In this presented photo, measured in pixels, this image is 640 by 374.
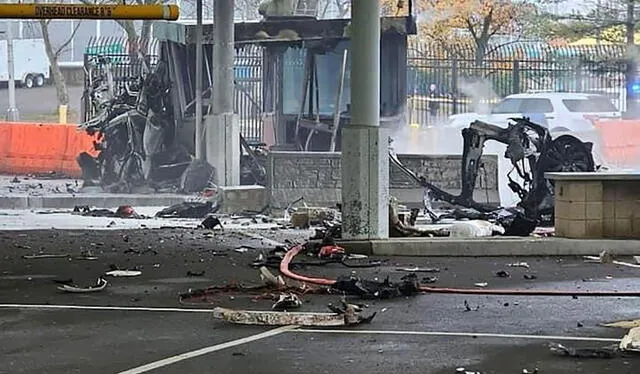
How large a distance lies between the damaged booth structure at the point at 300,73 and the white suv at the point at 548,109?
484 centimetres

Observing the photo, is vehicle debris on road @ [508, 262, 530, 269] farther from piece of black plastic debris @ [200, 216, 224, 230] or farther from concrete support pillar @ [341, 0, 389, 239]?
piece of black plastic debris @ [200, 216, 224, 230]

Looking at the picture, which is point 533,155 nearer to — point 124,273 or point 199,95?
point 199,95

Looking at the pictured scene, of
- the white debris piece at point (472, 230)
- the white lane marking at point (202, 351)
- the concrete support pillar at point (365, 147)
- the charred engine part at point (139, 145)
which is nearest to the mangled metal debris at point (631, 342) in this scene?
the white lane marking at point (202, 351)

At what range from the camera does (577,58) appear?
3231cm

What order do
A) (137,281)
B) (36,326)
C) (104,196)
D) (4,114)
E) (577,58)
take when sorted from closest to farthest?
(36,326) < (137,281) < (104,196) < (577,58) < (4,114)

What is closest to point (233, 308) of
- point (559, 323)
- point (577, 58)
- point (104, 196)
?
point (559, 323)

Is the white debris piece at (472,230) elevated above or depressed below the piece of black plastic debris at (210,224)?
above

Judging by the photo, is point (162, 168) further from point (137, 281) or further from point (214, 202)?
point (137, 281)

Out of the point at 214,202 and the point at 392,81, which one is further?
the point at 392,81

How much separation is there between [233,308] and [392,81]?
55.8 feet

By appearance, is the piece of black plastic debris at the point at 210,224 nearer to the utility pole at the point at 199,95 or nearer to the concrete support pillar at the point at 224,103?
the concrete support pillar at the point at 224,103

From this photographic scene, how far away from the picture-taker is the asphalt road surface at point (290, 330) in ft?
26.6

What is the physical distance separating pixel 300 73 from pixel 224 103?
2.93 m

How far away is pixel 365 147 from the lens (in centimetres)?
1538
